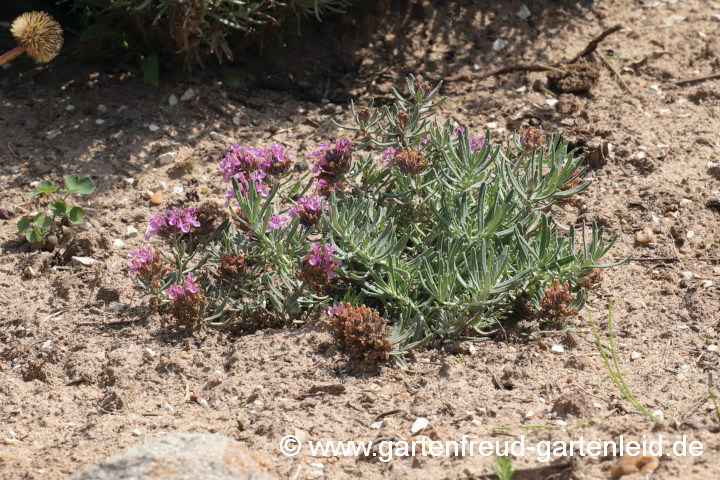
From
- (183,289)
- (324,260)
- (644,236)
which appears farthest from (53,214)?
(644,236)

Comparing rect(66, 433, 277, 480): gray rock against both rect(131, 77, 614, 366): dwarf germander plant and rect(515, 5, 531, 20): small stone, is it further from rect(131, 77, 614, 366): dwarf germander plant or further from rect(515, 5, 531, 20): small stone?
rect(515, 5, 531, 20): small stone

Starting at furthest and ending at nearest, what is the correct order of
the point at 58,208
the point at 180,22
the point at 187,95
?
the point at 187,95 → the point at 180,22 → the point at 58,208

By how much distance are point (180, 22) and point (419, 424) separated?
10.2 feet

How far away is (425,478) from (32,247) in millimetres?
2556

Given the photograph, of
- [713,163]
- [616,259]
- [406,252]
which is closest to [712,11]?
[713,163]

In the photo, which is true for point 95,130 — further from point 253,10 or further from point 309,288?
point 309,288

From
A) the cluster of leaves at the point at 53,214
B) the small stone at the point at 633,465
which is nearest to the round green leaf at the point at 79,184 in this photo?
the cluster of leaves at the point at 53,214

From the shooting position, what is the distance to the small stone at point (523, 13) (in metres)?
6.47

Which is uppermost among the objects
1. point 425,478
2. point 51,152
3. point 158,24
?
point 158,24

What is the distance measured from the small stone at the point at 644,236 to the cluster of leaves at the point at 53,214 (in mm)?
2766

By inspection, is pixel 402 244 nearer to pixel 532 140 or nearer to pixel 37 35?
pixel 532 140

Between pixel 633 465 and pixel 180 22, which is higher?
pixel 180 22

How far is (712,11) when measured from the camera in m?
6.54

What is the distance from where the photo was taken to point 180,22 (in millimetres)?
5422
